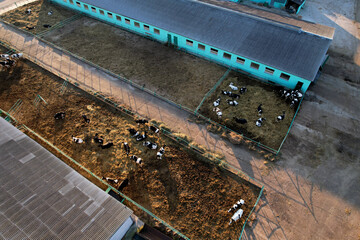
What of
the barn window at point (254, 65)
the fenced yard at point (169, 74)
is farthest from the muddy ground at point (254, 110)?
the barn window at point (254, 65)

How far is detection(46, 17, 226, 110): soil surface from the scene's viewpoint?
3184 cm

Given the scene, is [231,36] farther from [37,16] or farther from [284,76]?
[37,16]

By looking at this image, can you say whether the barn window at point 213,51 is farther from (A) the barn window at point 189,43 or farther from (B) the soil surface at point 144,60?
(A) the barn window at point 189,43

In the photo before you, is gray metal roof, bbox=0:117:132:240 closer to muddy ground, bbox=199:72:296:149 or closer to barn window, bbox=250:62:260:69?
muddy ground, bbox=199:72:296:149

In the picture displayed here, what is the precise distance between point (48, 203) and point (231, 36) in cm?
3236

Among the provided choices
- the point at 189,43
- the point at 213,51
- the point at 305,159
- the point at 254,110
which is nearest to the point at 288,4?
the point at 213,51

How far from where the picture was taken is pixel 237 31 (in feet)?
112

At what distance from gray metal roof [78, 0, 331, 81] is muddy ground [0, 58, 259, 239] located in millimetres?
18092

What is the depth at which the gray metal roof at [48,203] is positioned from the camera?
15.7m

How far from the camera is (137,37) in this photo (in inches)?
1596

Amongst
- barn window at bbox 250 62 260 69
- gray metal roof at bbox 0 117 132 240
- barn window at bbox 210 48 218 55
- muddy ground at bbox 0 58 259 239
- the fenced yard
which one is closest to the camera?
gray metal roof at bbox 0 117 132 240

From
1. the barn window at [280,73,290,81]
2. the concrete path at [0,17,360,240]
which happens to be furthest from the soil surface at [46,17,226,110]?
the barn window at [280,73,290,81]

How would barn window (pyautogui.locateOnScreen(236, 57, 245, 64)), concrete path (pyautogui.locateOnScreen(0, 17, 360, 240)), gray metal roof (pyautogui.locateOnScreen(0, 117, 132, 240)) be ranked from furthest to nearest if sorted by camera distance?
1. barn window (pyautogui.locateOnScreen(236, 57, 245, 64))
2. concrete path (pyautogui.locateOnScreen(0, 17, 360, 240))
3. gray metal roof (pyautogui.locateOnScreen(0, 117, 132, 240))

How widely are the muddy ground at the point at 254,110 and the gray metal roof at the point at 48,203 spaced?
1682 cm
